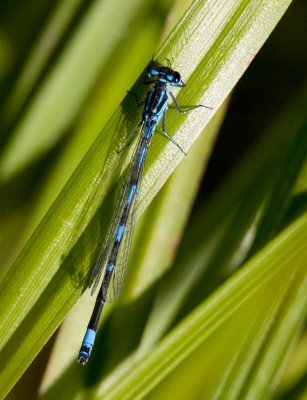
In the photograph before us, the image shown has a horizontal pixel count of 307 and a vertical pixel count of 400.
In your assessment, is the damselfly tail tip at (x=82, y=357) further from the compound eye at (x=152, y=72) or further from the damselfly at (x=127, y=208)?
the compound eye at (x=152, y=72)

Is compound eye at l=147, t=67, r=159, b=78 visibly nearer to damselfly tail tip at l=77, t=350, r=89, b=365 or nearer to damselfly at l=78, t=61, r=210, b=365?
damselfly at l=78, t=61, r=210, b=365

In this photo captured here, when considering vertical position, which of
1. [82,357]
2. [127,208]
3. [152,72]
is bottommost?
[82,357]

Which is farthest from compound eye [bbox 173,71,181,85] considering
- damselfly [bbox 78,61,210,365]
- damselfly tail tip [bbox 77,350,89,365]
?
damselfly tail tip [bbox 77,350,89,365]

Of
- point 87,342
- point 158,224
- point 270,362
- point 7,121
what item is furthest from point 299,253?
point 7,121

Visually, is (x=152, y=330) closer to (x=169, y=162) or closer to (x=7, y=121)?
(x=169, y=162)

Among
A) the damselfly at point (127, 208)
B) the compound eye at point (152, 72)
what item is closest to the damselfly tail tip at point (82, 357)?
the damselfly at point (127, 208)

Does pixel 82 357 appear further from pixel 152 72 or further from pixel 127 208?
pixel 152 72

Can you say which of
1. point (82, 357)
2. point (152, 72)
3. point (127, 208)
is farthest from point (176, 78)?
point (82, 357)

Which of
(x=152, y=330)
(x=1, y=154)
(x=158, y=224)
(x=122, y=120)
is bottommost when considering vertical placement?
(x=152, y=330)
